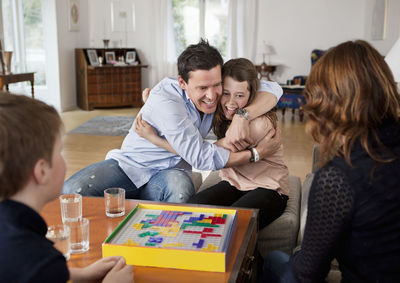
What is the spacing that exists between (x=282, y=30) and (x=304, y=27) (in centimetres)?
43

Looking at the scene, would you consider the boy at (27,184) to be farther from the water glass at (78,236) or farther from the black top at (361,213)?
the black top at (361,213)

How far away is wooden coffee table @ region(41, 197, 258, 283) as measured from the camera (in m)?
1.26

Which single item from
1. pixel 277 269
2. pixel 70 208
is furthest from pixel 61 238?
pixel 277 269

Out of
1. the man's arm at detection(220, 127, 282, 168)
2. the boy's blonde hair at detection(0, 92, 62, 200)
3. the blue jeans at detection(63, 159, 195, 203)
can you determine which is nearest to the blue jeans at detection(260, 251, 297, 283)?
the man's arm at detection(220, 127, 282, 168)

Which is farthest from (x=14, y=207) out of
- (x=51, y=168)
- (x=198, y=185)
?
(x=198, y=185)

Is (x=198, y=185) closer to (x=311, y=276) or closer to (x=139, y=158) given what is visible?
(x=139, y=158)

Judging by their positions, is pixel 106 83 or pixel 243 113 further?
pixel 106 83

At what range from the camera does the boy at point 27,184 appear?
33.3 inches

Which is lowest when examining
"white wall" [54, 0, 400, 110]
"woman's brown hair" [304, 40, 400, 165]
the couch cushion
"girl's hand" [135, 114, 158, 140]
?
the couch cushion

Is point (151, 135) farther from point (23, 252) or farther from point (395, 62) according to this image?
point (23, 252)

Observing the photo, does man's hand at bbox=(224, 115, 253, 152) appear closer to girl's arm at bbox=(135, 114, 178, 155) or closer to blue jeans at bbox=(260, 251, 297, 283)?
girl's arm at bbox=(135, 114, 178, 155)

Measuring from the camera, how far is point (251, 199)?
6.83ft

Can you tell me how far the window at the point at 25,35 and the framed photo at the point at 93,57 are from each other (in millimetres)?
823

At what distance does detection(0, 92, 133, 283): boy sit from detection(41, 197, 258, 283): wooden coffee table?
409 millimetres
